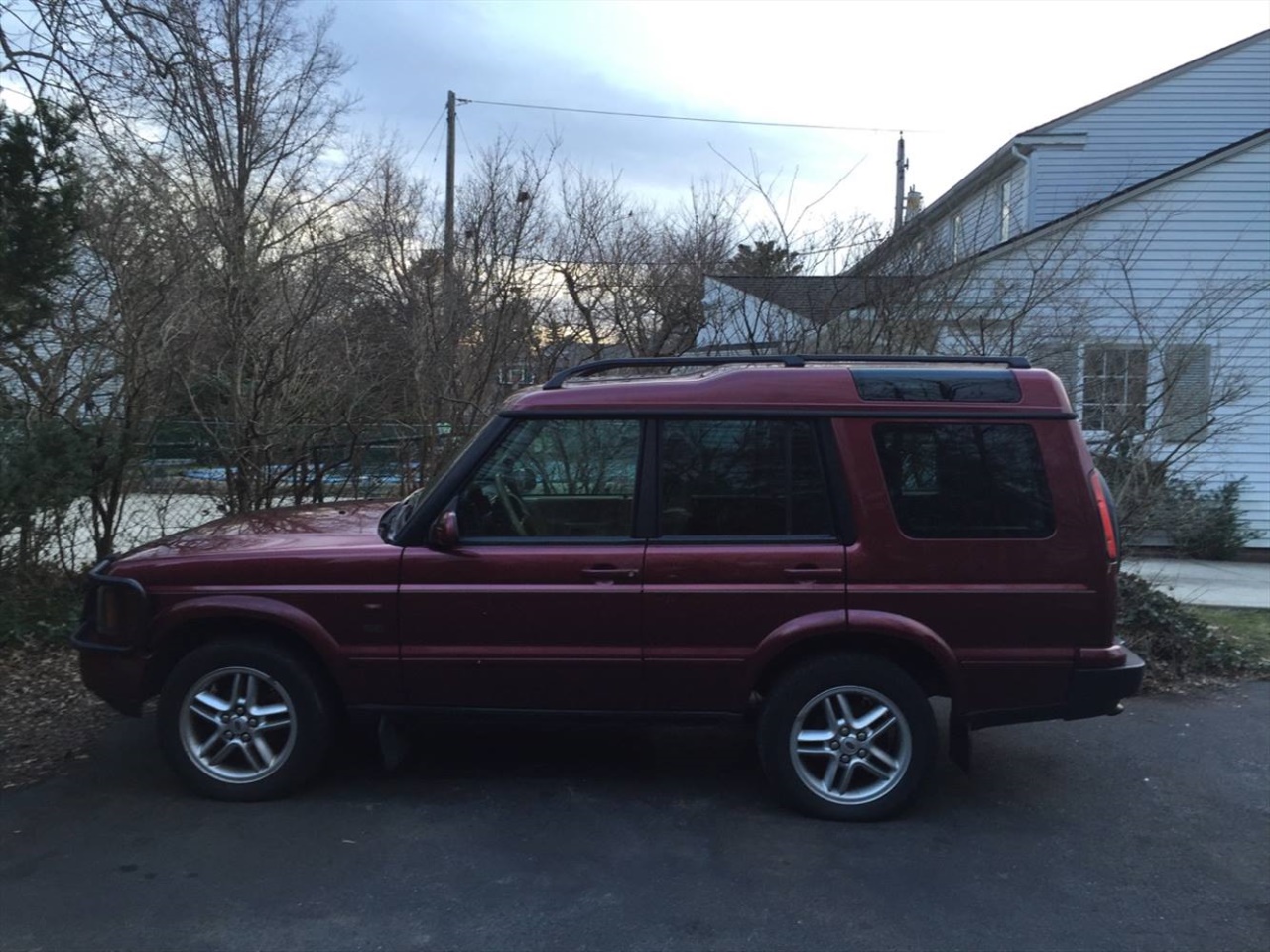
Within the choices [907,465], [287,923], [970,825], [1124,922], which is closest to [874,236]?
[907,465]

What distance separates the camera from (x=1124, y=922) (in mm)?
3711

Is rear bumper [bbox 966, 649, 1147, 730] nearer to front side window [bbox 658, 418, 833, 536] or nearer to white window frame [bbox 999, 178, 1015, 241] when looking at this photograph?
front side window [bbox 658, 418, 833, 536]

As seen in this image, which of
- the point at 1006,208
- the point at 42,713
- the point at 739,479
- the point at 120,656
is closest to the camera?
the point at 739,479

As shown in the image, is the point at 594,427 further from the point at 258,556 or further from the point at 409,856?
the point at 409,856

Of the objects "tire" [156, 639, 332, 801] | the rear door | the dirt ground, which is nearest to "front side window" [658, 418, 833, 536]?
the rear door

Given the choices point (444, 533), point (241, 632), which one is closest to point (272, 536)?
point (241, 632)

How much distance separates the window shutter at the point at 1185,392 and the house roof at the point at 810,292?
2684 millimetres

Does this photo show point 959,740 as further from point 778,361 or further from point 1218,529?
point 1218,529

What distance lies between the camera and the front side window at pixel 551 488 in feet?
15.0

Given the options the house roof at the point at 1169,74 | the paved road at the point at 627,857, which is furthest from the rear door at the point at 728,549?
the house roof at the point at 1169,74

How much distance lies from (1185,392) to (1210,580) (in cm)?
323

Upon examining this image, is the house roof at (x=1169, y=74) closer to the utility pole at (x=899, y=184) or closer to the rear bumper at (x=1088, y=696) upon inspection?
the utility pole at (x=899, y=184)

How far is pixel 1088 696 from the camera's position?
444 cm

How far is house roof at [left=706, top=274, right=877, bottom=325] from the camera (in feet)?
29.8
